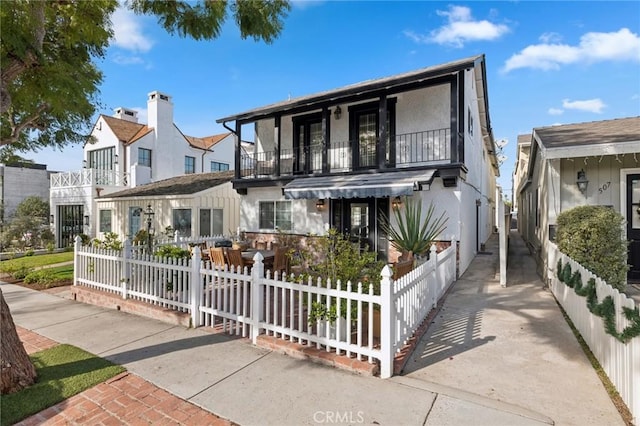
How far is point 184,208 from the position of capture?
15875mm

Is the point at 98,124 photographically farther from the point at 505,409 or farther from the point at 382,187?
the point at 505,409

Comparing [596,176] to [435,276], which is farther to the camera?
[596,176]

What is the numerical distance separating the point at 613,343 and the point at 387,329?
2.74m

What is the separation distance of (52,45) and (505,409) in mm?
9492

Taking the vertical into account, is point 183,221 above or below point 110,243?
above

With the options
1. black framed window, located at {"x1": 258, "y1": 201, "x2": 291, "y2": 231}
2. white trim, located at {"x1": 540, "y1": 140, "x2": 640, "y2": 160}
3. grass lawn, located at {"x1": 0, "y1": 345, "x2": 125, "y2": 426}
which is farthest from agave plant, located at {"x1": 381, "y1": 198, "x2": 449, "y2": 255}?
grass lawn, located at {"x1": 0, "y1": 345, "x2": 125, "y2": 426}

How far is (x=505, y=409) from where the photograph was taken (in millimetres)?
3400

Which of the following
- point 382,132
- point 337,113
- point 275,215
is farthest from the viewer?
point 275,215

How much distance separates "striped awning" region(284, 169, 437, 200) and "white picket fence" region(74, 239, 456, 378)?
2.36 meters

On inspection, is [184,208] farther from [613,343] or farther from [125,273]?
[613,343]

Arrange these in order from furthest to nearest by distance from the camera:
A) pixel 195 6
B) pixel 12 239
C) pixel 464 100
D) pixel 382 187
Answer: pixel 12 239
pixel 464 100
pixel 382 187
pixel 195 6

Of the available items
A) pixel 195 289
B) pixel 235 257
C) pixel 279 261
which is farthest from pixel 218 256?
pixel 195 289

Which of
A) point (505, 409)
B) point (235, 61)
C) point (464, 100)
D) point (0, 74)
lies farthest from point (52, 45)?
point (464, 100)

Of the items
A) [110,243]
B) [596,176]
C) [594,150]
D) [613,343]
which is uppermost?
[594,150]
